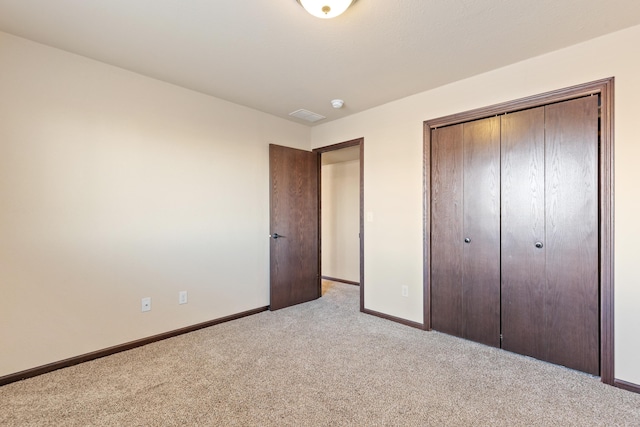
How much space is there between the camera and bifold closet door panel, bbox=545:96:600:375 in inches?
84.3

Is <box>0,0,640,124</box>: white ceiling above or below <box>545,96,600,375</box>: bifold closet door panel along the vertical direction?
above

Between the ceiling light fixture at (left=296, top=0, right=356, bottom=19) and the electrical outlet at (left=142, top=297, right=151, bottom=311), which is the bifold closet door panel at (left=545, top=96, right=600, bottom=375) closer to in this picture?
the ceiling light fixture at (left=296, top=0, right=356, bottom=19)

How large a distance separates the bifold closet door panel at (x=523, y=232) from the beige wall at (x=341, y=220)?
2.77m

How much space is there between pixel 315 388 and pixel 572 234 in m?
2.18

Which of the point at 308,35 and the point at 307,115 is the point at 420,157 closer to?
the point at 307,115

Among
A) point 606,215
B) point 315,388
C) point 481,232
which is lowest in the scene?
point 315,388

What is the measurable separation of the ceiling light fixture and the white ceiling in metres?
0.10

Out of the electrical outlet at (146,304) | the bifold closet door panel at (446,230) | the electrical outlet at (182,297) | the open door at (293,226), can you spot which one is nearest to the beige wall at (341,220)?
the open door at (293,226)

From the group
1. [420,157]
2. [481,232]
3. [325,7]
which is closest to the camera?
[325,7]

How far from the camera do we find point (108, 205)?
8.08 ft

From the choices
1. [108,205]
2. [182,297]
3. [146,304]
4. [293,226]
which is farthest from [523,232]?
[108,205]

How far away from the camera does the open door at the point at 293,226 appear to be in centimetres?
365

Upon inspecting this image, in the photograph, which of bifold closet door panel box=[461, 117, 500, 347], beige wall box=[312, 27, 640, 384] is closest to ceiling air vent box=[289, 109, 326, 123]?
beige wall box=[312, 27, 640, 384]

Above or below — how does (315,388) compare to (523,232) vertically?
below
